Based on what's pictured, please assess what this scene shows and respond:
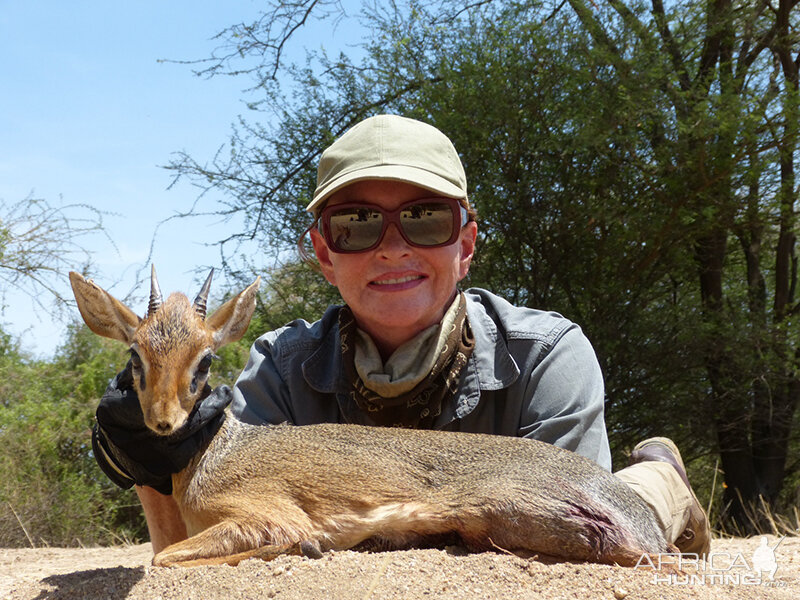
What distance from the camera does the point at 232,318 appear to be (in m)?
3.87

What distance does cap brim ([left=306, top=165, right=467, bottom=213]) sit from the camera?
13.7 ft

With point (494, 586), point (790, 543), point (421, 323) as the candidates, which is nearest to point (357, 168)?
point (421, 323)

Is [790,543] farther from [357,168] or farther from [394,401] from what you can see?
[357,168]

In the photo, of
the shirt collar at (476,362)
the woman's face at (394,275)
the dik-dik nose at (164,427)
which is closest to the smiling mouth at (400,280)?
the woman's face at (394,275)

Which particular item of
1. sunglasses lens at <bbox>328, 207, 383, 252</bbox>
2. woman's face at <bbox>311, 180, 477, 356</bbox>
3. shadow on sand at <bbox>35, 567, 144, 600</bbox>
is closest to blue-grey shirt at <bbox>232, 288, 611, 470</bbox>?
woman's face at <bbox>311, 180, 477, 356</bbox>

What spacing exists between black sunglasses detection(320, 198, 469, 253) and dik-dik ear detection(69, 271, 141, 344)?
3.84 ft

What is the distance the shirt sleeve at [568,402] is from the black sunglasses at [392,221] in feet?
2.93

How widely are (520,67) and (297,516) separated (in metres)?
7.96

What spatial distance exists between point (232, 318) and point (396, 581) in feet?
5.01

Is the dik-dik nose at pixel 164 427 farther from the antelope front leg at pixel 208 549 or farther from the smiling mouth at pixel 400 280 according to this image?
the smiling mouth at pixel 400 280

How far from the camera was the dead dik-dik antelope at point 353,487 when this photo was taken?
3252 millimetres

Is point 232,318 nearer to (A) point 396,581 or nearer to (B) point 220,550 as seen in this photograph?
(B) point 220,550

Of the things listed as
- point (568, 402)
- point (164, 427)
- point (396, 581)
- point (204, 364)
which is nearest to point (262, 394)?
point (204, 364)

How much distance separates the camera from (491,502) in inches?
129
